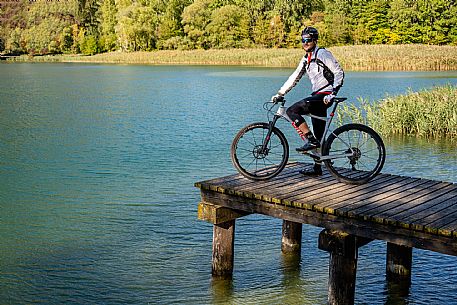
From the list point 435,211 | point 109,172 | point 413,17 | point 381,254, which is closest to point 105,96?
point 109,172

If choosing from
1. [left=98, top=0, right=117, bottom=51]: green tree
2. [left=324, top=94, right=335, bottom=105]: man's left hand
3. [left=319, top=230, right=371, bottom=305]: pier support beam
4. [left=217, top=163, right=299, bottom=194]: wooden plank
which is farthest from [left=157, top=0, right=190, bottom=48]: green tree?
[left=319, top=230, right=371, bottom=305]: pier support beam

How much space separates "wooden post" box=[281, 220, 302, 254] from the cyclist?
3.04 ft

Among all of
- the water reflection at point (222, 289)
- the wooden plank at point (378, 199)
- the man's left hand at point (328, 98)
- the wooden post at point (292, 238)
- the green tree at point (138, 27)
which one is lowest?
the water reflection at point (222, 289)

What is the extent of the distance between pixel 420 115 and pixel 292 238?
9.95 meters

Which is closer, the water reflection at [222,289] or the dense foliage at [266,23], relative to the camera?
the water reflection at [222,289]

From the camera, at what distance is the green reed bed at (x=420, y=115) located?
1684 centimetres

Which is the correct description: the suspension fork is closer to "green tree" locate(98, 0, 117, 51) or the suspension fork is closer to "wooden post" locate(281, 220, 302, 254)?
"wooden post" locate(281, 220, 302, 254)

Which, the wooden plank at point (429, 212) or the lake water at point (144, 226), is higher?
the wooden plank at point (429, 212)

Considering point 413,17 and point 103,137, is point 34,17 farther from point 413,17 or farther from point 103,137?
point 103,137

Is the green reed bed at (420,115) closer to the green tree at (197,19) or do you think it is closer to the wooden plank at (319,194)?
the wooden plank at (319,194)

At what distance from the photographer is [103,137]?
61.3ft

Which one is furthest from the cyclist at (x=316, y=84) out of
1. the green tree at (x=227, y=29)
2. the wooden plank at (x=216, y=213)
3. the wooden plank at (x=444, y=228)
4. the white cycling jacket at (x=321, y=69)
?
the green tree at (x=227, y=29)

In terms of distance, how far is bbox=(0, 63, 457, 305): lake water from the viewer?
7359 millimetres

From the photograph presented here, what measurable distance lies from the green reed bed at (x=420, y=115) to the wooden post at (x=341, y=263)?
37.7ft
